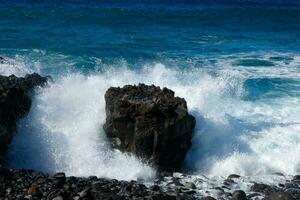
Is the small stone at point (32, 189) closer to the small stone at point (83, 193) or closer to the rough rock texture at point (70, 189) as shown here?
the rough rock texture at point (70, 189)

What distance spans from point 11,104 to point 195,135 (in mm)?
5577

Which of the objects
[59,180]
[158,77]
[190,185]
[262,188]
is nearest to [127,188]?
[59,180]

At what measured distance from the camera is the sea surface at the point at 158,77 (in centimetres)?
1534

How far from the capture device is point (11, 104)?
48.7 ft

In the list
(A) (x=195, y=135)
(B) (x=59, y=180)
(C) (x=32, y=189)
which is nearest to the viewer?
(C) (x=32, y=189)

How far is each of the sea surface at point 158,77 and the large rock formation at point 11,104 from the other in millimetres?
414

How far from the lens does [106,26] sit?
3444cm

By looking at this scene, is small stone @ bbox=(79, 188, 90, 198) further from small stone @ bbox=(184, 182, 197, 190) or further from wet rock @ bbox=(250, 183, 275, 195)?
wet rock @ bbox=(250, 183, 275, 195)

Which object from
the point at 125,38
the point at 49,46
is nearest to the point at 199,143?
the point at 49,46

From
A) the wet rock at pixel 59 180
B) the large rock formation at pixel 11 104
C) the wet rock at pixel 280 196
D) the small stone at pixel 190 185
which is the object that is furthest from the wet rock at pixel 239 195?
the large rock formation at pixel 11 104

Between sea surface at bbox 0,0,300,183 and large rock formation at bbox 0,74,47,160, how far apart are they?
414 mm

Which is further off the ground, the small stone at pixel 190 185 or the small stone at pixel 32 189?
the small stone at pixel 32 189

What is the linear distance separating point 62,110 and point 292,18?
29647 millimetres

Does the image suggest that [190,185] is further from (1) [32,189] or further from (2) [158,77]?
(2) [158,77]
